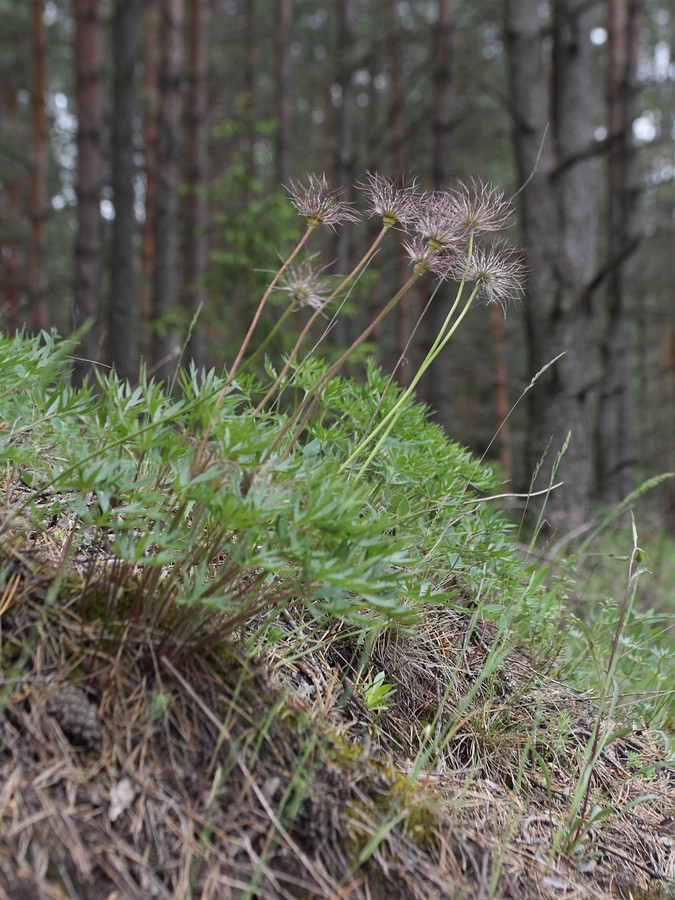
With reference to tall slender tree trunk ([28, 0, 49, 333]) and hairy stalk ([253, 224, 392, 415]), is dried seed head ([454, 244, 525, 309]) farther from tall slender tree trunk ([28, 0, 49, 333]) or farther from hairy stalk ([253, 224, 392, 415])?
tall slender tree trunk ([28, 0, 49, 333])

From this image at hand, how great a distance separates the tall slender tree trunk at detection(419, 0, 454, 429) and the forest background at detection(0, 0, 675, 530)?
38 millimetres

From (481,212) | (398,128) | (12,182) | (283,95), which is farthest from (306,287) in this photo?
(12,182)

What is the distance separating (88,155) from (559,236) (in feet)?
22.1

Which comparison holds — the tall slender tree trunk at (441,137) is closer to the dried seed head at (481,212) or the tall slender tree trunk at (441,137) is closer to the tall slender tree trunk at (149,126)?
the tall slender tree trunk at (149,126)

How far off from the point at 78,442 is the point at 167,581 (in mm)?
530

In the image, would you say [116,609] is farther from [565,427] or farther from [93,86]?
[93,86]

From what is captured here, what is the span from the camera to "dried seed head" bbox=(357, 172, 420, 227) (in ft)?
5.85

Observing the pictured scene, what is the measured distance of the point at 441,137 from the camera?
11938 mm

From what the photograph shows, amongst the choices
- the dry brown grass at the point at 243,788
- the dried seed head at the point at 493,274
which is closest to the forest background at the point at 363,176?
the dried seed head at the point at 493,274

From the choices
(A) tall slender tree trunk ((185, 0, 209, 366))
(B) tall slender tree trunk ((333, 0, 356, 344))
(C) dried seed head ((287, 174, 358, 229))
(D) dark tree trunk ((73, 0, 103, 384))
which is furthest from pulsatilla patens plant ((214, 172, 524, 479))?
(A) tall slender tree trunk ((185, 0, 209, 366))

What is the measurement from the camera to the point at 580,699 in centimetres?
225

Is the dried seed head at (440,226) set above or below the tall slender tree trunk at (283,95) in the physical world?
below

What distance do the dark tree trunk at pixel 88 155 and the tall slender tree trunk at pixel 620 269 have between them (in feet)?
22.7

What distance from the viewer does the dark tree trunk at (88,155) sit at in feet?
32.0
